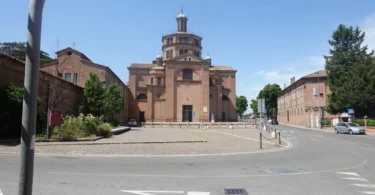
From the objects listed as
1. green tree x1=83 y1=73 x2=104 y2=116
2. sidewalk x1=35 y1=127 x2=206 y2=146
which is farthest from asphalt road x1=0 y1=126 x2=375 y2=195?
green tree x1=83 y1=73 x2=104 y2=116

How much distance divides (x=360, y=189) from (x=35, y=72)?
804cm

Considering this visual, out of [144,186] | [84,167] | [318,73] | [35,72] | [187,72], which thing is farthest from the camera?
[187,72]

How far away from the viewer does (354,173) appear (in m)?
10.5

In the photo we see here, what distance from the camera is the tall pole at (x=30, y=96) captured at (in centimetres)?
286

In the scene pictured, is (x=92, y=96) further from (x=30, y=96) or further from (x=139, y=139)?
(x=30, y=96)

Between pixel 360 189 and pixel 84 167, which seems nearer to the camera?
pixel 360 189

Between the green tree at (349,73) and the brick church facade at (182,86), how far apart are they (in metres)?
24.7

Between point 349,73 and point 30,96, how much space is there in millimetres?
56953

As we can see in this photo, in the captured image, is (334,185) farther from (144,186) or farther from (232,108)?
(232,108)

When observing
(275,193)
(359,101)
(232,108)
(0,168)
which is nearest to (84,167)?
(0,168)

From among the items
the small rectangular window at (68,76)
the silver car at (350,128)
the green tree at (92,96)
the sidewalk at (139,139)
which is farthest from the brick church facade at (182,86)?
the sidewalk at (139,139)

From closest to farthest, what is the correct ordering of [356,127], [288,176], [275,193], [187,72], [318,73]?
[275,193]
[288,176]
[356,127]
[318,73]
[187,72]

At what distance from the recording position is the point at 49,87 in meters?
28.9

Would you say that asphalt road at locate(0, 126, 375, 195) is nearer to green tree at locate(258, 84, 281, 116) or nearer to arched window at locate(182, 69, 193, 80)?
arched window at locate(182, 69, 193, 80)
